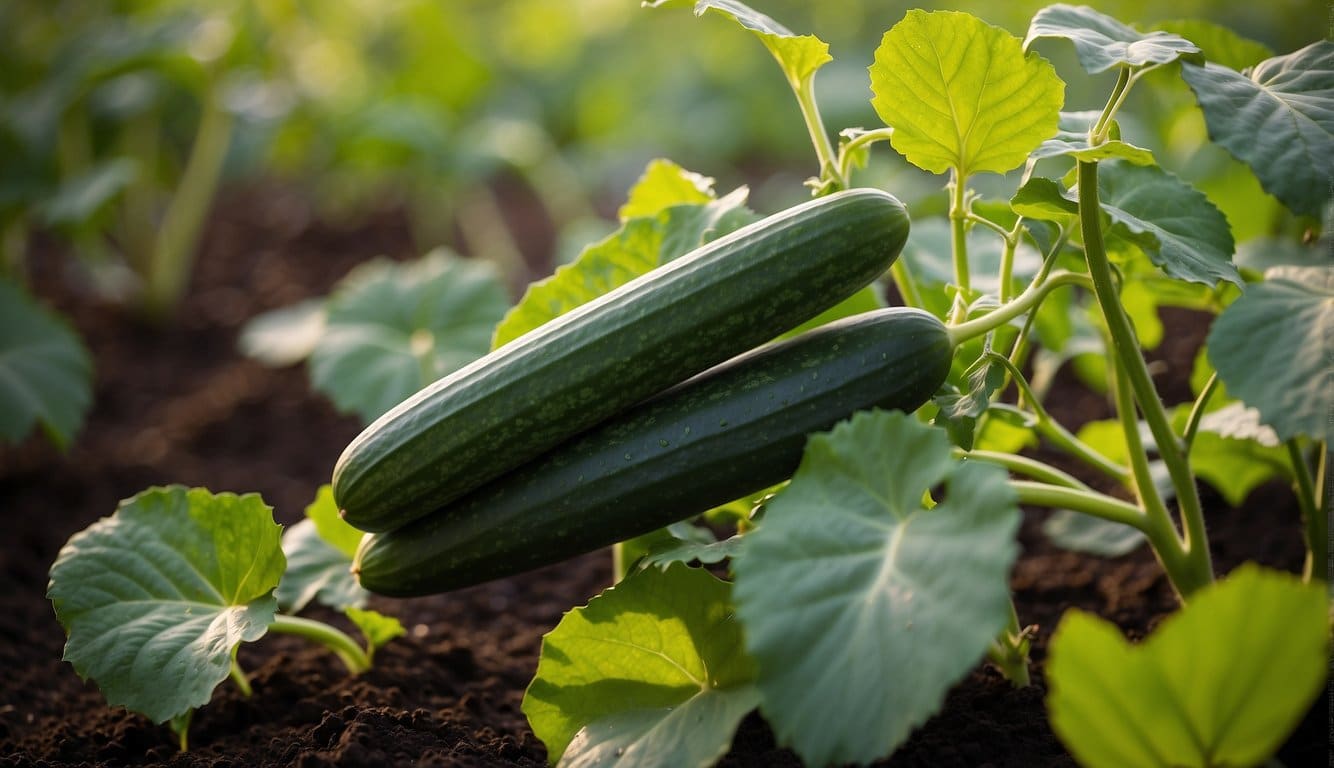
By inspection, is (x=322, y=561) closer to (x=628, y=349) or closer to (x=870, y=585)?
(x=628, y=349)

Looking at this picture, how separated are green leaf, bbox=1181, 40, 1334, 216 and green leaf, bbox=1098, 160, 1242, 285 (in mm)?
159

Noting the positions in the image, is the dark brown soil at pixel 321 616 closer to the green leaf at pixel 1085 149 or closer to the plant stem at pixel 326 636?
the plant stem at pixel 326 636

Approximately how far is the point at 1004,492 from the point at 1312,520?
925mm

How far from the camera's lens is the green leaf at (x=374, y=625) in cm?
201

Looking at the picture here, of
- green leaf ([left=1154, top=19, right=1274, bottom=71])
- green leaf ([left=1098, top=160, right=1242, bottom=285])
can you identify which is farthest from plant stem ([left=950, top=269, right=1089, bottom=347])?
green leaf ([left=1154, top=19, right=1274, bottom=71])

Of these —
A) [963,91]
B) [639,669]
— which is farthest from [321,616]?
[963,91]

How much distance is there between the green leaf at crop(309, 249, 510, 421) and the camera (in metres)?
2.80

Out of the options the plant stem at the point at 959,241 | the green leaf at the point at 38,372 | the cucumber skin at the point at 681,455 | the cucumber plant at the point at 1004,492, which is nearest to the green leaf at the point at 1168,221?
the cucumber plant at the point at 1004,492

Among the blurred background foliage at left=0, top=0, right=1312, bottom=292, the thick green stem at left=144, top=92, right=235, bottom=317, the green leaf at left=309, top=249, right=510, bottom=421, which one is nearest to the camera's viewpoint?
the green leaf at left=309, top=249, right=510, bottom=421

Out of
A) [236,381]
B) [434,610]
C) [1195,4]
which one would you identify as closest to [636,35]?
[1195,4]

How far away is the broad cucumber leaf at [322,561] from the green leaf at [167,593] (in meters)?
0.16

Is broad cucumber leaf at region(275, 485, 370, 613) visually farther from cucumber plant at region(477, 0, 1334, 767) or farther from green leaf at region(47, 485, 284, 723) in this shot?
cucumber plant at region(477, 0, 1334, 767)

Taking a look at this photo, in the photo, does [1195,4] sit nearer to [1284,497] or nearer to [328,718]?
[1284,497]

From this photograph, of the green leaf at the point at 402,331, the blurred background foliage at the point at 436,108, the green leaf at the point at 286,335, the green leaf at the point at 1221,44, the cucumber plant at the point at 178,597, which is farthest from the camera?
the blurred background foliage at the point at 436,108
